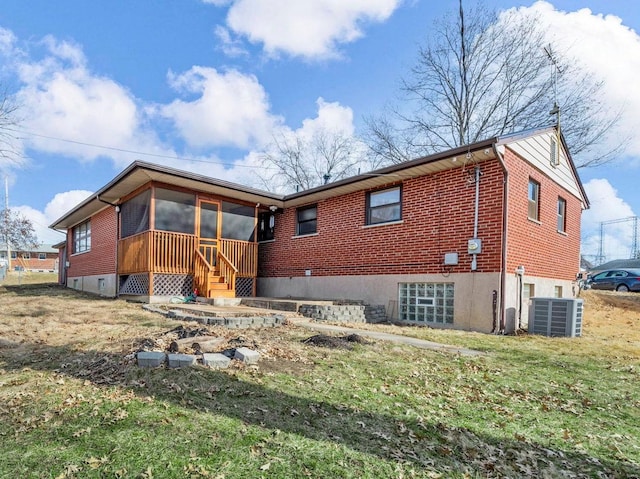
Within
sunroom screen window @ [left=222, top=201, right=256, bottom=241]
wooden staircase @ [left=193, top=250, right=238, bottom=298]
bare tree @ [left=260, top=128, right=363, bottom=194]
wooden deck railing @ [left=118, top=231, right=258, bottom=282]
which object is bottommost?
wooden staircase @ [left=193, top=250, right=238, bottom=298]

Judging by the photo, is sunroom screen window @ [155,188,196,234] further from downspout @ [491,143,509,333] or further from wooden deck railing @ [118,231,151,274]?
downspout @ [491,143,509,333]

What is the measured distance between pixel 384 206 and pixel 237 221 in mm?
5272

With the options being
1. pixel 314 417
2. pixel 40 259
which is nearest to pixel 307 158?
pixel 314 417

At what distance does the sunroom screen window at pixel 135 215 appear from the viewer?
11648 mm

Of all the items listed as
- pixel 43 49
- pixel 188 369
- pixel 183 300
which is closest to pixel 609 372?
pixel 188 369

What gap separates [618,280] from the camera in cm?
2084

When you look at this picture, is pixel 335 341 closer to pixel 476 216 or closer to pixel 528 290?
pixel 476 216

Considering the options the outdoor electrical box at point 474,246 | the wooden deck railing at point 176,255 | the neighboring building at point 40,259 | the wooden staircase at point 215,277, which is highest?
the outdoor electrical box at point 474,246

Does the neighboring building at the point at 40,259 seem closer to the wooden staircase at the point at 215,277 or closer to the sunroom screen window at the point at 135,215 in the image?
the sunroom screen window at the point at 135,215

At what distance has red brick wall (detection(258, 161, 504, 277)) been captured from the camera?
342 inches

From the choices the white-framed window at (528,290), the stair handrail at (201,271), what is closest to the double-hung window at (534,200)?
the white-framed window at (528,290)

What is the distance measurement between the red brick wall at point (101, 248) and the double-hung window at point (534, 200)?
526 inches

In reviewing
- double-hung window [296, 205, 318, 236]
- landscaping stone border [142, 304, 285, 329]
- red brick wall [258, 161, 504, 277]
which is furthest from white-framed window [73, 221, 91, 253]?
landscaping stone border [142, 304, 285, 329]

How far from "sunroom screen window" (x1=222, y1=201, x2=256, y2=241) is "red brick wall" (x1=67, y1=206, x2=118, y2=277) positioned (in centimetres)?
420
